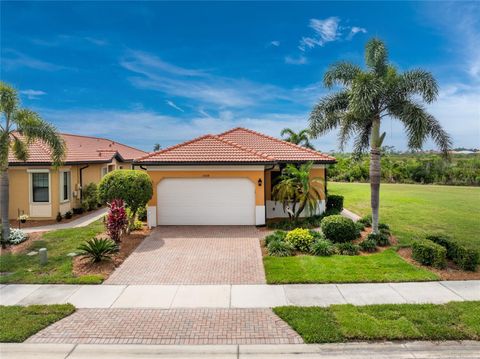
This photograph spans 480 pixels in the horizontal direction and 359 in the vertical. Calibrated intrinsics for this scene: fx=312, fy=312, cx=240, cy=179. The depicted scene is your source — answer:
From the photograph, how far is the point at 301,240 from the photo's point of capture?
11.1 metres

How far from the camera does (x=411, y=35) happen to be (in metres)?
14.4

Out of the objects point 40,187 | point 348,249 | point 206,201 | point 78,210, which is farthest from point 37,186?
point 348,249

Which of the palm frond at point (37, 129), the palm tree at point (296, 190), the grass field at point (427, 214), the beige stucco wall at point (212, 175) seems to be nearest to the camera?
the palm frond at point (37, 129)

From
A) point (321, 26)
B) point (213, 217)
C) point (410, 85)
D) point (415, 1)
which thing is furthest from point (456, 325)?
point (321, 26)

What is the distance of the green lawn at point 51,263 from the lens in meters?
8.59

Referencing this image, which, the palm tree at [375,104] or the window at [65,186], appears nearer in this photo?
the palm tree at [375,104]

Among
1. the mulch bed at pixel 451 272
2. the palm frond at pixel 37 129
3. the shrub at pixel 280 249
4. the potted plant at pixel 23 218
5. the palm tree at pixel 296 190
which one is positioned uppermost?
the palm frond at pixel 37 129

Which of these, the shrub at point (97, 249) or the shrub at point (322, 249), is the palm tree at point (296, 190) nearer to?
the shrub at point (322, 249)

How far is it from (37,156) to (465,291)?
61.6ft

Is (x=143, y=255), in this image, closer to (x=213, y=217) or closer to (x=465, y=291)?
(x=213, y=217)

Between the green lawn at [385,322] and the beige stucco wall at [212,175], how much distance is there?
8.43 meters

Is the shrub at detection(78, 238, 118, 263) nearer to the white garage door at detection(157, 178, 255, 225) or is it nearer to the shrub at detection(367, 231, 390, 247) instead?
the white garage door at detection(157, 178, 255, 225)

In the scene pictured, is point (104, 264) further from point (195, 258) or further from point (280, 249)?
point (280, 249)

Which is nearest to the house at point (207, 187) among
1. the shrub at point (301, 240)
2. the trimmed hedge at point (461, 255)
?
the shrub at point (301, 240)
